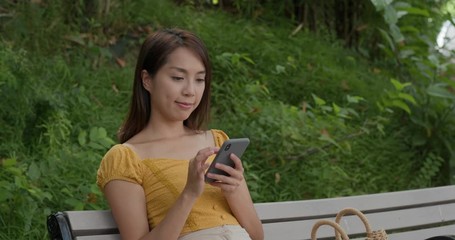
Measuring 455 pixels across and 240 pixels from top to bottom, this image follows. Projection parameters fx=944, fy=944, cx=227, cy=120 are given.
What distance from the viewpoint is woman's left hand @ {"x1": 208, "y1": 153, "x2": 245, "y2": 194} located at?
276cm

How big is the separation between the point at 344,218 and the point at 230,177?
1.12m

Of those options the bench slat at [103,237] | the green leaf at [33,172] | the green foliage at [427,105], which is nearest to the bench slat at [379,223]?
the bench slat at [103,237]

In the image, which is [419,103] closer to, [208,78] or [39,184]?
[39,184]

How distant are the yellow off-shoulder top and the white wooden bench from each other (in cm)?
14

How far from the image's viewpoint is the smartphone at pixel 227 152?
106 inches

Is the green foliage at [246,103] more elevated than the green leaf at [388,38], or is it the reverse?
the green leaf at [388,38]

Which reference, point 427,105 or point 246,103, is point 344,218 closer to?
point 246,103

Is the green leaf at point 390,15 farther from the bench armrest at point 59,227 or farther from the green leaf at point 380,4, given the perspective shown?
the bench armrest at point 59,227

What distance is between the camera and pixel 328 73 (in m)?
6.50

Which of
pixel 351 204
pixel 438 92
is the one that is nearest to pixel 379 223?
pixel 351 204

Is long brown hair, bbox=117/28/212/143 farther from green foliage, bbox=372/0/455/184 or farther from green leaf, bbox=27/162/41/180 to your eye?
green foliage, bbox=372/0/455/184

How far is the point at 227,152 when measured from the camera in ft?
8.93

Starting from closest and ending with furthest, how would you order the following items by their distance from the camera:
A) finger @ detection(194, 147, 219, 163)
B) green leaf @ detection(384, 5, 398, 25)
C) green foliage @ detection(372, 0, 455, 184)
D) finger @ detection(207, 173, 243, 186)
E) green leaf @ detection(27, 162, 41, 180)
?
finger @ detection(194, 147, 219, 163) → finger @ detection(207, 173, 243, 186) → green leaf @ detection(27, 162, 41, 180) → green foliage @ detection(372, 0, 455, 184) → green leaf @ detection(384, 5, 398, 25)

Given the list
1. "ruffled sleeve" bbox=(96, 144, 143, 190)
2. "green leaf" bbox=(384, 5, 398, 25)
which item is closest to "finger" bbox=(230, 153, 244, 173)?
"ruffled sleeve" bbox=(96, 144, 143, 190)
